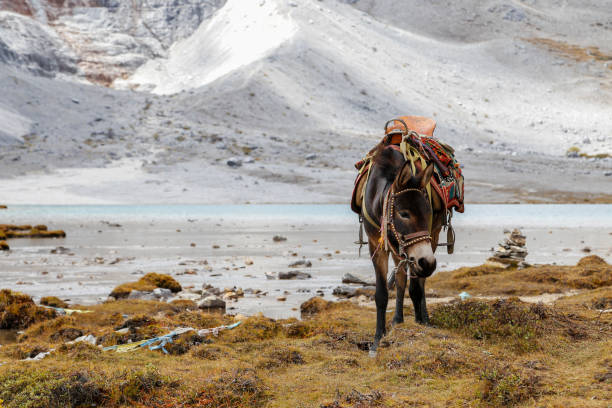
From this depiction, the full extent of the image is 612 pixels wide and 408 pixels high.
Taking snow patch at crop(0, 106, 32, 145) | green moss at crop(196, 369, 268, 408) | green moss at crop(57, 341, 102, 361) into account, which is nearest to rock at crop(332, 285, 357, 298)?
green moss at crop(57, 341, 102, 361)

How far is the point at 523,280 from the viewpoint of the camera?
12102mm

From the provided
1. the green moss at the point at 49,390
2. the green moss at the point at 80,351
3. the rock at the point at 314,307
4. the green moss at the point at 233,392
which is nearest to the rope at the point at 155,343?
Answer: the green moss at the point at 80,351

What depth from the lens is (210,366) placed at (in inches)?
234

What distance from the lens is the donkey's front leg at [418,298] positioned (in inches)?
291

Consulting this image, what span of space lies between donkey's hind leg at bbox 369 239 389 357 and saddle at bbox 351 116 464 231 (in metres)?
0.94

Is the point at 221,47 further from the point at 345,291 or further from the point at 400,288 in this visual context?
the point at 400,288

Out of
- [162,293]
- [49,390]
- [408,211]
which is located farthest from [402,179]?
[162,293]

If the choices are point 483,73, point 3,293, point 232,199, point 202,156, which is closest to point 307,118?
point 202,156

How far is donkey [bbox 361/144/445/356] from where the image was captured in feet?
19.3

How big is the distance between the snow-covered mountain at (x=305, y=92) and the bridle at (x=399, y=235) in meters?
51.4

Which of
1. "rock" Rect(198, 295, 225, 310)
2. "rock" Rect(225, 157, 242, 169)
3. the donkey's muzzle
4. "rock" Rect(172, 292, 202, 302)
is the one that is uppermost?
"rock" Rect(225, 157, 242, 169)

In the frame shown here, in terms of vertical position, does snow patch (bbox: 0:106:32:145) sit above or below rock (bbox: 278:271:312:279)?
above

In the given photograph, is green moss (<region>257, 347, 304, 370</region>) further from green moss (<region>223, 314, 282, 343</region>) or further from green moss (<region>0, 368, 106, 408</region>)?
green moss (<region>0, 368, 106, 408</region>)

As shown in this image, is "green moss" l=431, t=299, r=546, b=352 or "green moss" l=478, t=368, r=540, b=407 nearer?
"green moss" l=478, t=368, r=540, b=407
